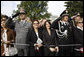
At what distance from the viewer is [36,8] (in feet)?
165

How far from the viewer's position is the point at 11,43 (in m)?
6.82

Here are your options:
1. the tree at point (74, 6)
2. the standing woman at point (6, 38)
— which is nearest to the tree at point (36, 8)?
the tree at point (74, 6)

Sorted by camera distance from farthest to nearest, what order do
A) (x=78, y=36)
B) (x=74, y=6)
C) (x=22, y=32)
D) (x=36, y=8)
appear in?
1. (x=36, y=8)
2. (x=74, y=6)
3. (x=22, y=32)
4. (x=78, y=36)

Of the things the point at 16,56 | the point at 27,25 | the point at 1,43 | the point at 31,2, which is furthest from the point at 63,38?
the point at 31,2

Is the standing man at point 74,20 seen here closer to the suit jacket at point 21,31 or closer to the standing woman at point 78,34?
the standing woman at point 78,34

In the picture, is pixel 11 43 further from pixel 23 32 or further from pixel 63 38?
pixel 63 38

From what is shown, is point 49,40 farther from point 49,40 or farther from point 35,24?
point 35,24

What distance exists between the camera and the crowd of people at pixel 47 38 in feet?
21.0

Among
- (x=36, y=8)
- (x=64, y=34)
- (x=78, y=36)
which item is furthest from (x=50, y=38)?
(x=36, y=8)

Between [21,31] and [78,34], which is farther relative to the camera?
[21,31]

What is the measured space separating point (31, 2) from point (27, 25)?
43919 millimetres

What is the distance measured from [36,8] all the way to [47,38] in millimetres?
44034

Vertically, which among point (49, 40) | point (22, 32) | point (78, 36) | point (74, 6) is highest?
point (74, 6)

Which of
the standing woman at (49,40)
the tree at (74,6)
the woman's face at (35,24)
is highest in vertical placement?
the tree at (74,6)
